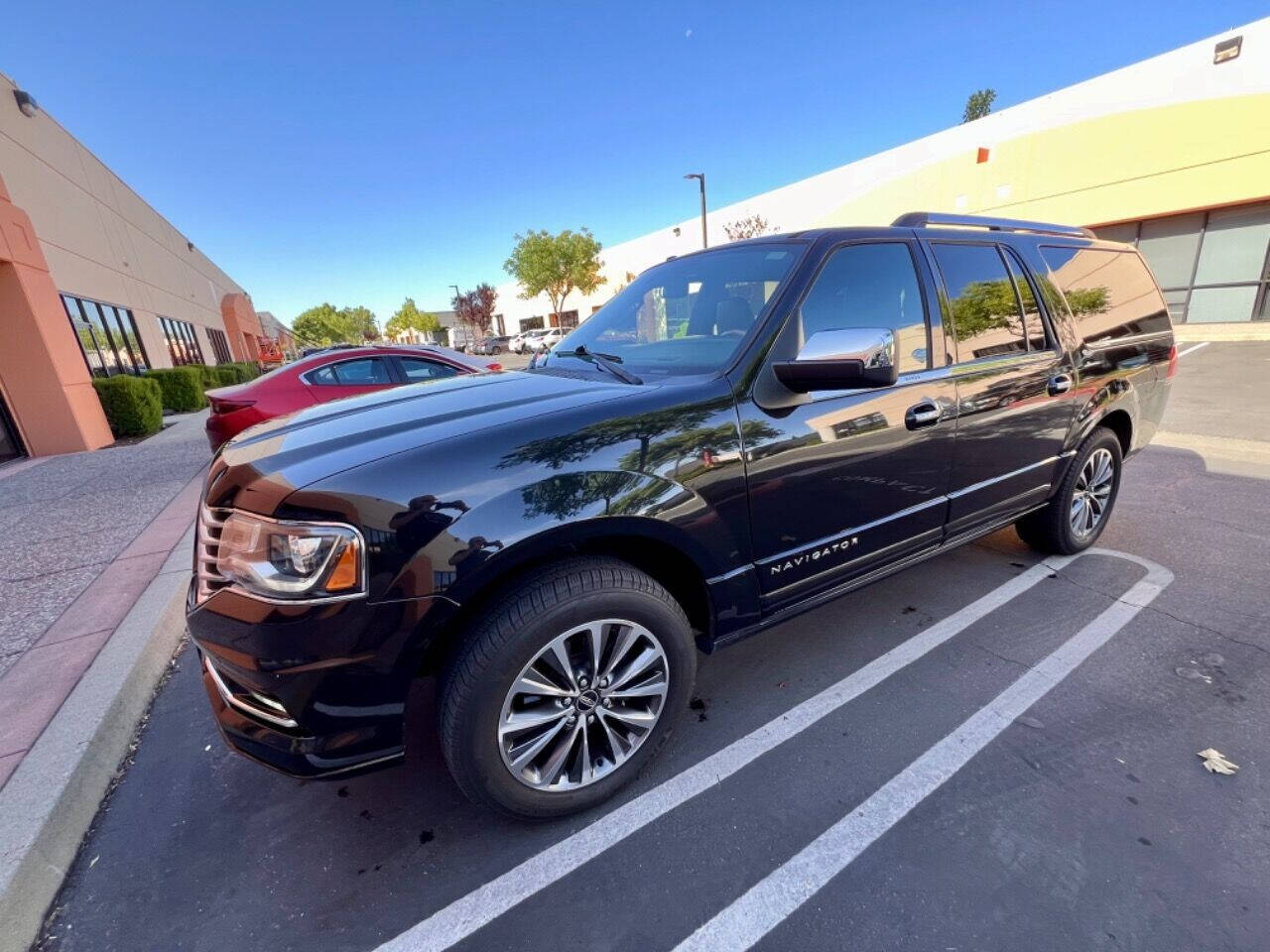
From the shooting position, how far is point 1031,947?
1.48 meters

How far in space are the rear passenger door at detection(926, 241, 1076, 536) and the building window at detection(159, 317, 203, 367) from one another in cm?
2304

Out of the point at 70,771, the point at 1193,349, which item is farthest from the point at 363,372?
the point at 1193,349

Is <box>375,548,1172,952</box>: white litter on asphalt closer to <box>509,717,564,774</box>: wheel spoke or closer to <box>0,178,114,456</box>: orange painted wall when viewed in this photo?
<box>509,717,564,774</box>: wheel spoke

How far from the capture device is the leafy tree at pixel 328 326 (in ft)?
308

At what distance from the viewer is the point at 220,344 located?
94.9ft

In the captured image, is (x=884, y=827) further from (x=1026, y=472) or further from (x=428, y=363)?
(x=428, y=363)

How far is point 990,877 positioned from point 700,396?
1741 mm

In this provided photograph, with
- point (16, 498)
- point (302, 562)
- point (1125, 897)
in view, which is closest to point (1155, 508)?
point (1125, 897)

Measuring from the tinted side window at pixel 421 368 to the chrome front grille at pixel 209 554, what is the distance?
212 inches

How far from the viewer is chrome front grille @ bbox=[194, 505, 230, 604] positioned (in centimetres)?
169

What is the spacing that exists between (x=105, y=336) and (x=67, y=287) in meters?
1.75

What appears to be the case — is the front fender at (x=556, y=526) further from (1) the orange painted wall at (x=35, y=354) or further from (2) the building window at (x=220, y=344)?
(2) the building window at (x=220, y=344)

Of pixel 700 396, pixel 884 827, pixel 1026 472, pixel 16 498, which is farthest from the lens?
pixel 16 498

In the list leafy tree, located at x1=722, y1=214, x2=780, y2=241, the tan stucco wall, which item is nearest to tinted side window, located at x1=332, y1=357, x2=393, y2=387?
the tan stucco wall
